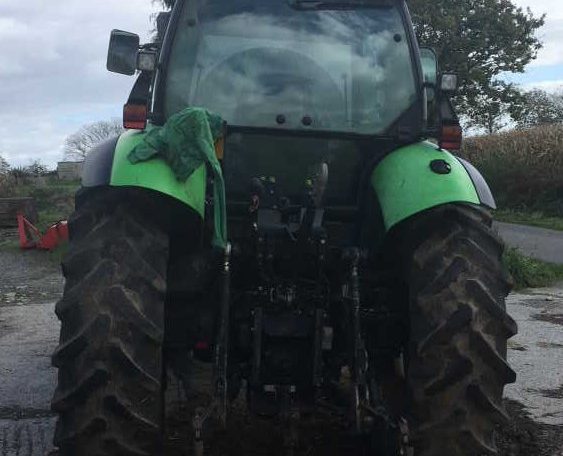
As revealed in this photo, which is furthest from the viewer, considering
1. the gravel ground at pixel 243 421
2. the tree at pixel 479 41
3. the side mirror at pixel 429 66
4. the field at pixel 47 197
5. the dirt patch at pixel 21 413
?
the tree at pixel 479 41

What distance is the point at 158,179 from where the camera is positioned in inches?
121

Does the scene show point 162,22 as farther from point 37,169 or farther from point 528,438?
point 37,169

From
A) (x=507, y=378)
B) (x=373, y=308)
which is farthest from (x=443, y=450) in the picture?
(x=373, y=308)

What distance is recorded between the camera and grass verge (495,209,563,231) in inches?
693

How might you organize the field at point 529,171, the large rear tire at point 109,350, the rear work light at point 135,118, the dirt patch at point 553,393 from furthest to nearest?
the field at point 529,171, the dirt patch at point 553,393, the rear work light at point 135,118, the large rear tire at point 109,350

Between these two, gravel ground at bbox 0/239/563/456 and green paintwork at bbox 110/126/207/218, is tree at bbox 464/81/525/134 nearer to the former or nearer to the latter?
gravel ground at bbox 0/239/563/456

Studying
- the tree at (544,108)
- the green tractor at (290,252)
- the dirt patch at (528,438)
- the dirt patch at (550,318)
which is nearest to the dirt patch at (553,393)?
the dirt patch at (528,438)

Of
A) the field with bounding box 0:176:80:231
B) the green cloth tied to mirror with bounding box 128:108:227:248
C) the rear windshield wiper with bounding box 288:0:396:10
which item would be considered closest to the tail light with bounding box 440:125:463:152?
the rear windshield wiper with bounding box 288:0:396:10

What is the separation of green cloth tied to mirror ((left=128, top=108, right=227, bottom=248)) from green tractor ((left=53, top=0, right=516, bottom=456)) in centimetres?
1

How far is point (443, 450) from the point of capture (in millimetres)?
3059

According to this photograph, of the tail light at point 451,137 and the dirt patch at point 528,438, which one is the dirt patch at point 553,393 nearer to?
the dirt patch at point 528,438

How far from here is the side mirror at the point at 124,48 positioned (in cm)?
410

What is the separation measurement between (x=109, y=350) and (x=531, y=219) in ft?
56.9

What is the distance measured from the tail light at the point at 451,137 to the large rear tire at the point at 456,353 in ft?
2.09
